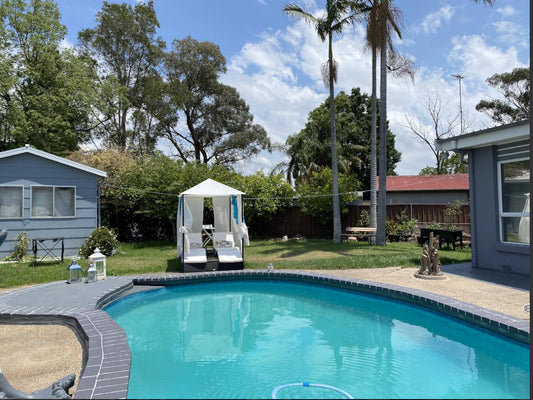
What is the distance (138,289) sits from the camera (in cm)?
855

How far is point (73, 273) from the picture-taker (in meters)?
8.53

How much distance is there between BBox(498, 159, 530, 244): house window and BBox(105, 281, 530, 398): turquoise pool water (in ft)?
11.6

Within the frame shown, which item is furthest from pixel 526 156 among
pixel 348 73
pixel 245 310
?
pixel 348 73

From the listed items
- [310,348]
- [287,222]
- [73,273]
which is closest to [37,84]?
[287,222]

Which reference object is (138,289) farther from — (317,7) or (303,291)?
(317,7)

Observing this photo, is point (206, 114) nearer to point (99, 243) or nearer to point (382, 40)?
point (382, 40)

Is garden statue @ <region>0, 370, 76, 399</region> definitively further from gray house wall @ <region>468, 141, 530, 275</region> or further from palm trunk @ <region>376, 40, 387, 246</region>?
palm trunk @ <region>376, 40, 387, 246</region>

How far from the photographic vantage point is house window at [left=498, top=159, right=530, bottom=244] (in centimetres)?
814

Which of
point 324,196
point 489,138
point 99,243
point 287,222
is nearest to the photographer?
point 489,138

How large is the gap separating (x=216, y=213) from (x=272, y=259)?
2492mm

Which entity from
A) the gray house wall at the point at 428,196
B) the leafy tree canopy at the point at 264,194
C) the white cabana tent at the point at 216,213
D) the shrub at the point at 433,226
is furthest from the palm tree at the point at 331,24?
the gray house wall at the point at 428,196

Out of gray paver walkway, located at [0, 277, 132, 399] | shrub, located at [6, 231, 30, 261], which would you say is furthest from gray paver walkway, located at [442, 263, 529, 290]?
shrub, located at [6, 231, 30, 261]

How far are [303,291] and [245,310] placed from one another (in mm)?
1867

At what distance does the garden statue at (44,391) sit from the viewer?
262 cm
